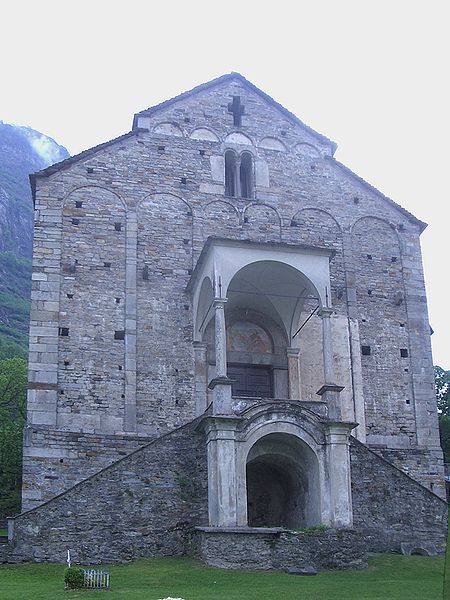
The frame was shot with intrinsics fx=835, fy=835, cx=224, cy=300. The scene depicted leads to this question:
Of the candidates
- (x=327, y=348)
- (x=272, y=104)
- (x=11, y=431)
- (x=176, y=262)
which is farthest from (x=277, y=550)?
(x=11, y=431)

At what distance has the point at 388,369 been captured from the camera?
2684 centimetres

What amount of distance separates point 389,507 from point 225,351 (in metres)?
6.20

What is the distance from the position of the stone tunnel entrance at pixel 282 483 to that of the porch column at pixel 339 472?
1.44ft

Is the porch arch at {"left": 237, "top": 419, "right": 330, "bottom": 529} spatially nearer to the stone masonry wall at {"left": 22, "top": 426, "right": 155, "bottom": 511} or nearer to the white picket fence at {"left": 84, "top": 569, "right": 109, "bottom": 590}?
the stone masonry wall at {"left": 22, "top": 426, "right": 155, "bottom": 511}

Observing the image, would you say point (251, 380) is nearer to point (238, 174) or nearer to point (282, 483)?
point (282, 483)

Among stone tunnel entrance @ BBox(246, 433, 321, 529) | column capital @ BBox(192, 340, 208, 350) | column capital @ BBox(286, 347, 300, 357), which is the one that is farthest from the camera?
column capital @ BBox(286, 347, 300, 357)

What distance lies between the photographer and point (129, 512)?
2059cm

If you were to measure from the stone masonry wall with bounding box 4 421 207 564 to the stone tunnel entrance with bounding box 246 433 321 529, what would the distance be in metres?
1.95

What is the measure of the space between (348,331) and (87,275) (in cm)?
845

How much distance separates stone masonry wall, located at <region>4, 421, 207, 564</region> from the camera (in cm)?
1953

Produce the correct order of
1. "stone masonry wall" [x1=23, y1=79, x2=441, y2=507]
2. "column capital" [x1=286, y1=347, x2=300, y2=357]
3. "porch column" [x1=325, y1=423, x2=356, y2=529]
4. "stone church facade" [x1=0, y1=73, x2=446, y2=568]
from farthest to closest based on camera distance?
"column capital" [x1=286, y1=347, x2=300, y2=357], "stone masonry wall" [x1=23, y1=79, x2=441, y2=507], "porch column" [x1=325, y1=423, x2=356, y2=529], "stone church facade" [x1=0, y1=73, x2=446, y2=568]

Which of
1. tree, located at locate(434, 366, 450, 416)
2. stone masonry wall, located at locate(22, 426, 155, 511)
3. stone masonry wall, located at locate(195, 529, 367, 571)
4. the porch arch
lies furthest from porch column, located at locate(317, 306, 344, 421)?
tree, located at locate(434, 366, 450, 416)

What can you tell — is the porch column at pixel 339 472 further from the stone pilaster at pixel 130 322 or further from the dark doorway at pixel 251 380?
the stone pilaster at pixel 130 322

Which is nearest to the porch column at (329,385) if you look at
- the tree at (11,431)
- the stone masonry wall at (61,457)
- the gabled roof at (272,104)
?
the stone masonry wall at (61,457)
